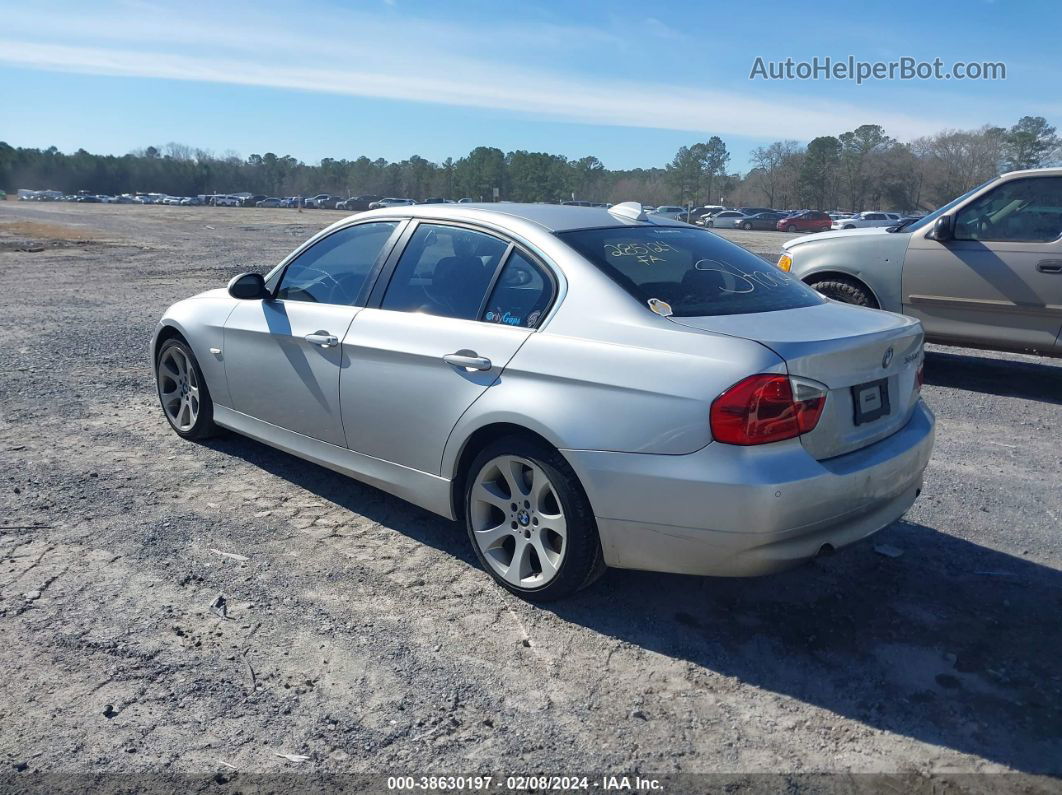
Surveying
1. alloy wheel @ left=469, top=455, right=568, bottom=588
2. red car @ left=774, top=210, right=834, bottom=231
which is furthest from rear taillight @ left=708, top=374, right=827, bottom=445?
red car @ left=774, top=210, right=834, bottom=231

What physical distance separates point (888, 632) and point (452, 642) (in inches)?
67.5

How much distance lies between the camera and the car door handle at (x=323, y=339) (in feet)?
14.4

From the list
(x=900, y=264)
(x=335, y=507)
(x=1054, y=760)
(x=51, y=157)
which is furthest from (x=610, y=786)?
(x=51, y=157)

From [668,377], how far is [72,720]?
2320mm

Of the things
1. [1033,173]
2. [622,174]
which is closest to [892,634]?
[1033,173]

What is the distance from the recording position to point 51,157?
422 feet

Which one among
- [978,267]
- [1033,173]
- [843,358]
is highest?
[1033,173]

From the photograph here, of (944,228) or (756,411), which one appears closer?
(756,411)

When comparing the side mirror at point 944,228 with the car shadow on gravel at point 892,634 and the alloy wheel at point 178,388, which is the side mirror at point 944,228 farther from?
the alloy wheel at point 178,388

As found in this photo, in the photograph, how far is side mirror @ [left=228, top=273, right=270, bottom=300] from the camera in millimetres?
4980

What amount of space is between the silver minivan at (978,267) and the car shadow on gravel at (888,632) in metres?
3.63

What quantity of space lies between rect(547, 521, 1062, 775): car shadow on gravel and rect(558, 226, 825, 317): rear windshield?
1234mm

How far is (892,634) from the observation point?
349 centimetres

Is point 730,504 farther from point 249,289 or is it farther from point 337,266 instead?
point 249,289
